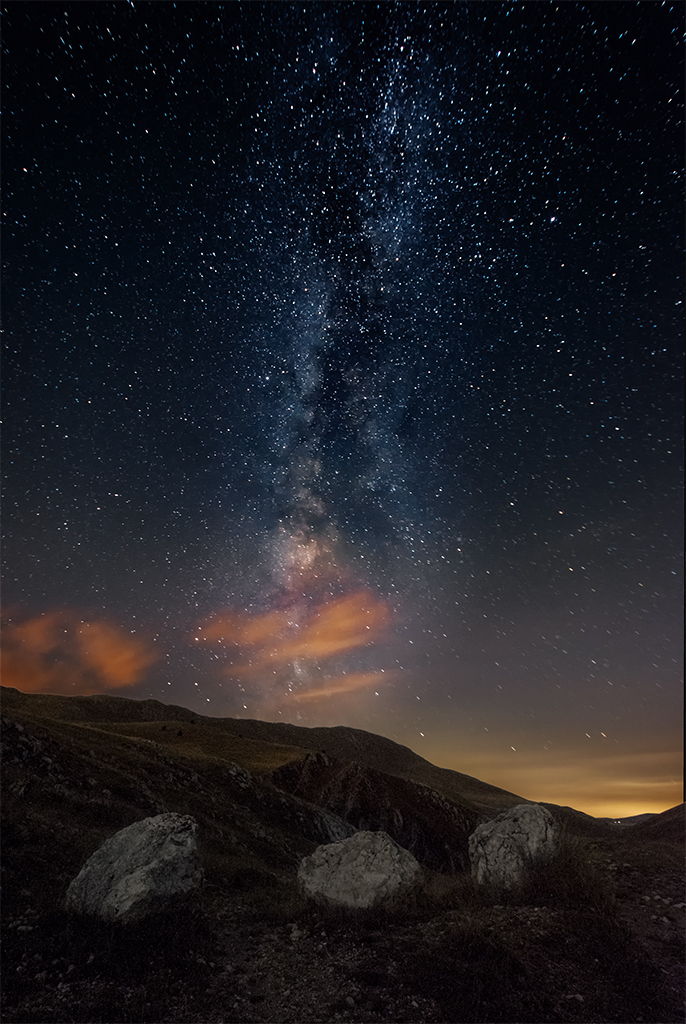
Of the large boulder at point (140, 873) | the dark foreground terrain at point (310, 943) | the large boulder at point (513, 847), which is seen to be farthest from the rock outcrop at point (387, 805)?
the large boulder at point (140, 873)

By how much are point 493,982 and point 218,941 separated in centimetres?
612

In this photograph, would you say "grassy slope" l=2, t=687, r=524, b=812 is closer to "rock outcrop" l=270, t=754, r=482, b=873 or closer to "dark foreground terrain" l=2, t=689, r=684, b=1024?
"rock outcrop" l=270, t=754, r=482, b=873

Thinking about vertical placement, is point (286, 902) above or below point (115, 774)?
below

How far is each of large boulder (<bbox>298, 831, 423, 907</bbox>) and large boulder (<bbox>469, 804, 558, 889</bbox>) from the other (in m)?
1.83

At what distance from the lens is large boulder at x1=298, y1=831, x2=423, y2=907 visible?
1363 cm

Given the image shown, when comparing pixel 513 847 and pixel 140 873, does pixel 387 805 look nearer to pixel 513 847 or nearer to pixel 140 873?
pixel 513 847

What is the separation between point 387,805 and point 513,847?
34.9 meters

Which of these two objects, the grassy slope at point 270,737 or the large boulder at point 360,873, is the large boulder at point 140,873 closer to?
the large boulder at point 360,873

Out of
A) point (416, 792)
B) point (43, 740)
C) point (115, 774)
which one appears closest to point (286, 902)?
point (115, 774)

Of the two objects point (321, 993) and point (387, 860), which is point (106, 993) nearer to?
point (321, 993)

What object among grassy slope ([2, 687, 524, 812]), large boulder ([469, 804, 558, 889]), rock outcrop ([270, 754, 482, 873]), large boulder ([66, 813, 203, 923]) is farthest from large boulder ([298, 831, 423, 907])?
grassy slope ([2, 687, 524, 812])

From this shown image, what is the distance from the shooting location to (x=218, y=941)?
11516 mm

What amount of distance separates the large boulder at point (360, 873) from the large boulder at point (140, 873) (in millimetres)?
3331

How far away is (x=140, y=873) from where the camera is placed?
12.6m
